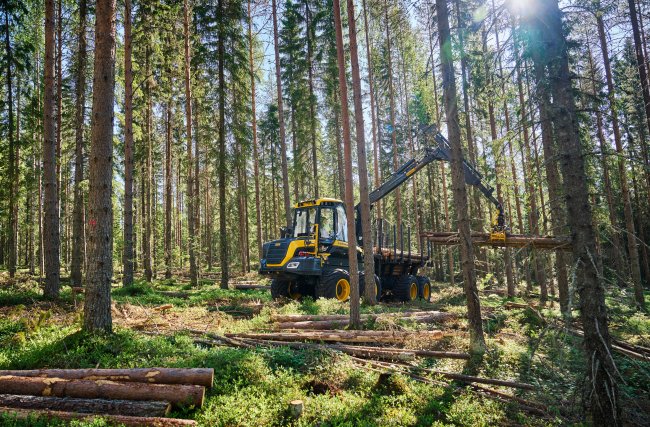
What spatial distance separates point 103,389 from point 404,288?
39.0ft

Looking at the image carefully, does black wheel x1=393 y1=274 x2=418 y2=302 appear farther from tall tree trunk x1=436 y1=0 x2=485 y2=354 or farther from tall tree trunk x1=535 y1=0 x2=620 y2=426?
tall tree trunk x1=535 y1=0 x2=620 y2=426

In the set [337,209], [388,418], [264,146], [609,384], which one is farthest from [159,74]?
[609,384]

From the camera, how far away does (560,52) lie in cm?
467

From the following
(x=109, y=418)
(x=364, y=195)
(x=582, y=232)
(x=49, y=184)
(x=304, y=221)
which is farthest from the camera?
(x=304, y=221)

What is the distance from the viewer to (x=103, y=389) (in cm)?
455

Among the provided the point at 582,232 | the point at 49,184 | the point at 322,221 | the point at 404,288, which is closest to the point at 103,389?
the point at 582,232

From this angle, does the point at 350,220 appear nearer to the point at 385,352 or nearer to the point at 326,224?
the point at 385,352

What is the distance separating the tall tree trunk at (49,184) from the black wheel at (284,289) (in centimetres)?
672

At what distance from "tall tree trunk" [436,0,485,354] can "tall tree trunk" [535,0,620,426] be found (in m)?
2.60

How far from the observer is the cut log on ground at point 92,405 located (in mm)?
4215

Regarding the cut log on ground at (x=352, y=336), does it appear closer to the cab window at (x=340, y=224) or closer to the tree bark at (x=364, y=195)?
the tree bark at (x=364, y=195)

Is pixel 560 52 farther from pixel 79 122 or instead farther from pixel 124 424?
pixel 79 122

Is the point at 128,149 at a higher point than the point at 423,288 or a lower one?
higher

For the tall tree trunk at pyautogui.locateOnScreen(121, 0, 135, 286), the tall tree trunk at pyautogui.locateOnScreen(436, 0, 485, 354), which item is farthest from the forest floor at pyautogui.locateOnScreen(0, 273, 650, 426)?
the tall tree trunk at pyautogui.locateOnScreen(121, 0, 135, 286)
